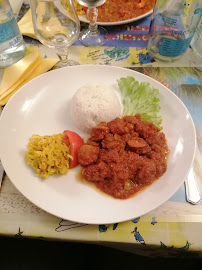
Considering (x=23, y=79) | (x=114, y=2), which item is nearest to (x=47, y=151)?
(x=23, y=79)

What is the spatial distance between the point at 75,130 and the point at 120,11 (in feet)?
3.55

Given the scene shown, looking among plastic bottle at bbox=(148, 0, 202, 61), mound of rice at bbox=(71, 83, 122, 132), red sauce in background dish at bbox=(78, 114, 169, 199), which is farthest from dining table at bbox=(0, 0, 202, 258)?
plastic bottle at bbox=(148, 0, 202, 61)

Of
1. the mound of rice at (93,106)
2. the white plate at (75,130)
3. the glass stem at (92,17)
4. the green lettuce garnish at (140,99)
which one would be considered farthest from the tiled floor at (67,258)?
the glass stem at (92,17)

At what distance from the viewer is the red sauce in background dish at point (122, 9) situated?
1.84 metres

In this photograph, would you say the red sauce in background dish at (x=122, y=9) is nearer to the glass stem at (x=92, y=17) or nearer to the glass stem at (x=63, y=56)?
the glass stem at (x=92, y=17)

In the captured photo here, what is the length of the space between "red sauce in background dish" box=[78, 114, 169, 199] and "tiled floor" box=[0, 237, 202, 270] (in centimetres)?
51

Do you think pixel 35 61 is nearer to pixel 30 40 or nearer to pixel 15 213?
pixel 30 40

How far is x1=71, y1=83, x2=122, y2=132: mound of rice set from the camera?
4.48 ft

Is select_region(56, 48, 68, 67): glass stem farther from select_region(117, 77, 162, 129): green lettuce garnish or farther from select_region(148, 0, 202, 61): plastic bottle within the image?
select_region(148, 0, 202, 61): plastic bottle

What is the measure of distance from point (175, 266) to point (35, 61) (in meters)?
1.56

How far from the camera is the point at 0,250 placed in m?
1.35

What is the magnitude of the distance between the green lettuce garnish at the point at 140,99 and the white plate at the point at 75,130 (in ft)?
0.18

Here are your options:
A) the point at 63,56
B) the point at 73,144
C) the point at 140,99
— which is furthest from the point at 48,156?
the point at 63,56

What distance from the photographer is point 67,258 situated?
1358mm
